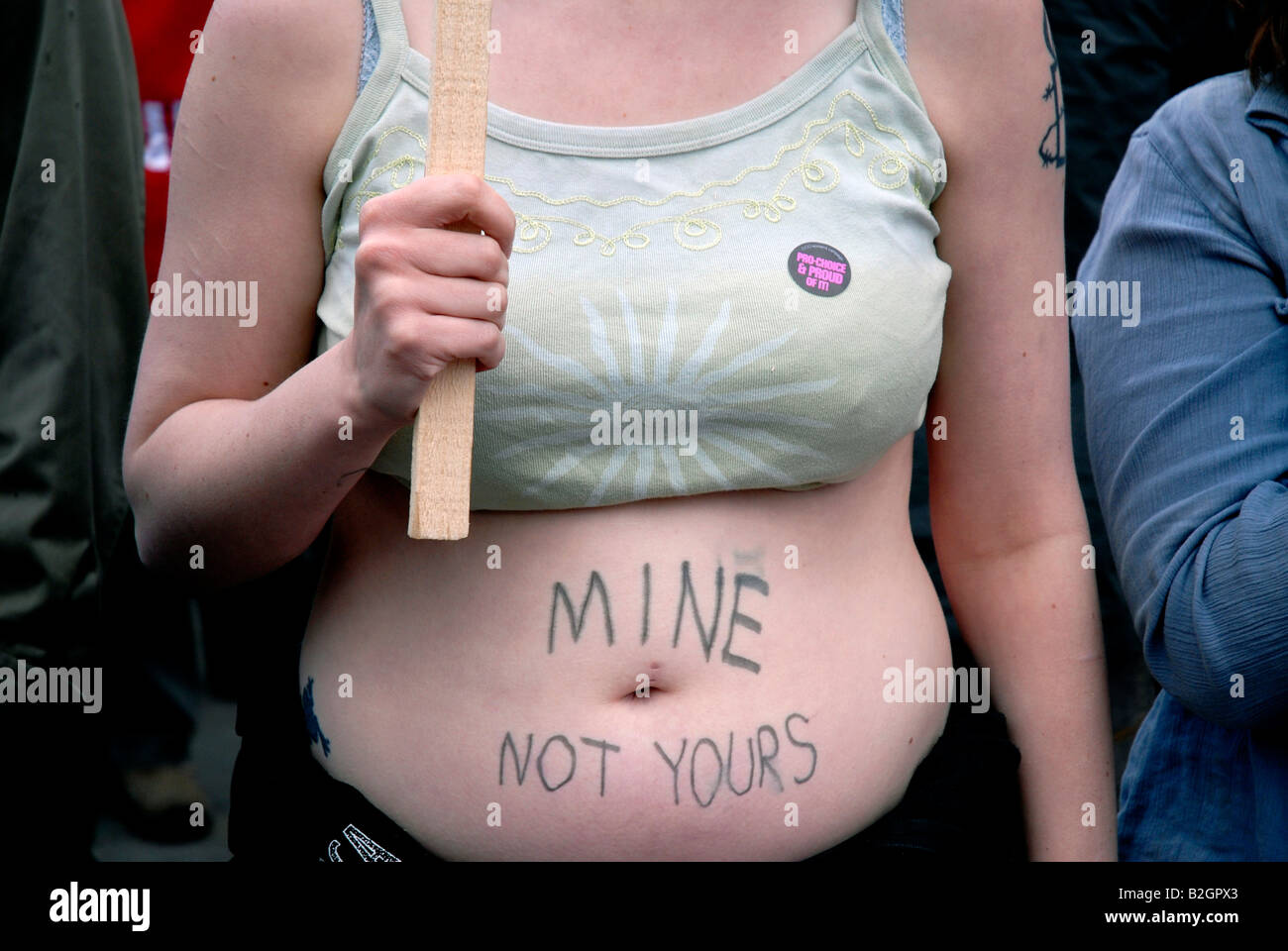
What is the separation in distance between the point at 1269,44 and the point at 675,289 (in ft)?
2.58

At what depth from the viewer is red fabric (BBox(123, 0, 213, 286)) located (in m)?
2.53

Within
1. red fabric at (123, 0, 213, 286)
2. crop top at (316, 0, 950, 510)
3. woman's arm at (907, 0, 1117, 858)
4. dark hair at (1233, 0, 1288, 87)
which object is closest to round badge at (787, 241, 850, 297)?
crop top at (316, 0, 950, 510)

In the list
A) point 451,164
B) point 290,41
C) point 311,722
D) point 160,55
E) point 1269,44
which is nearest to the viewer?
point 451,164

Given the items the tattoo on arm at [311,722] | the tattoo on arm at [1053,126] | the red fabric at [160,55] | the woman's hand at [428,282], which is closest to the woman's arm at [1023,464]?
the tattoo on arm at [1053,126]

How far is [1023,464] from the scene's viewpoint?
4.92 ft

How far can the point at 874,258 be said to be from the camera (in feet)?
4.26

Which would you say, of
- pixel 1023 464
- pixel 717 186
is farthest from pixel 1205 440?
pixel 717 186

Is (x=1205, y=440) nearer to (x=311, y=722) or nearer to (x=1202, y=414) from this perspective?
(x=1202, y=414)

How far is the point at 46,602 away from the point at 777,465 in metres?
1.24

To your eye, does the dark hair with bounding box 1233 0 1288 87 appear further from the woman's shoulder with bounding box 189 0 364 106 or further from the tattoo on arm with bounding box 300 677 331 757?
the tattoo on arm with bounding box 300 677 331 757
